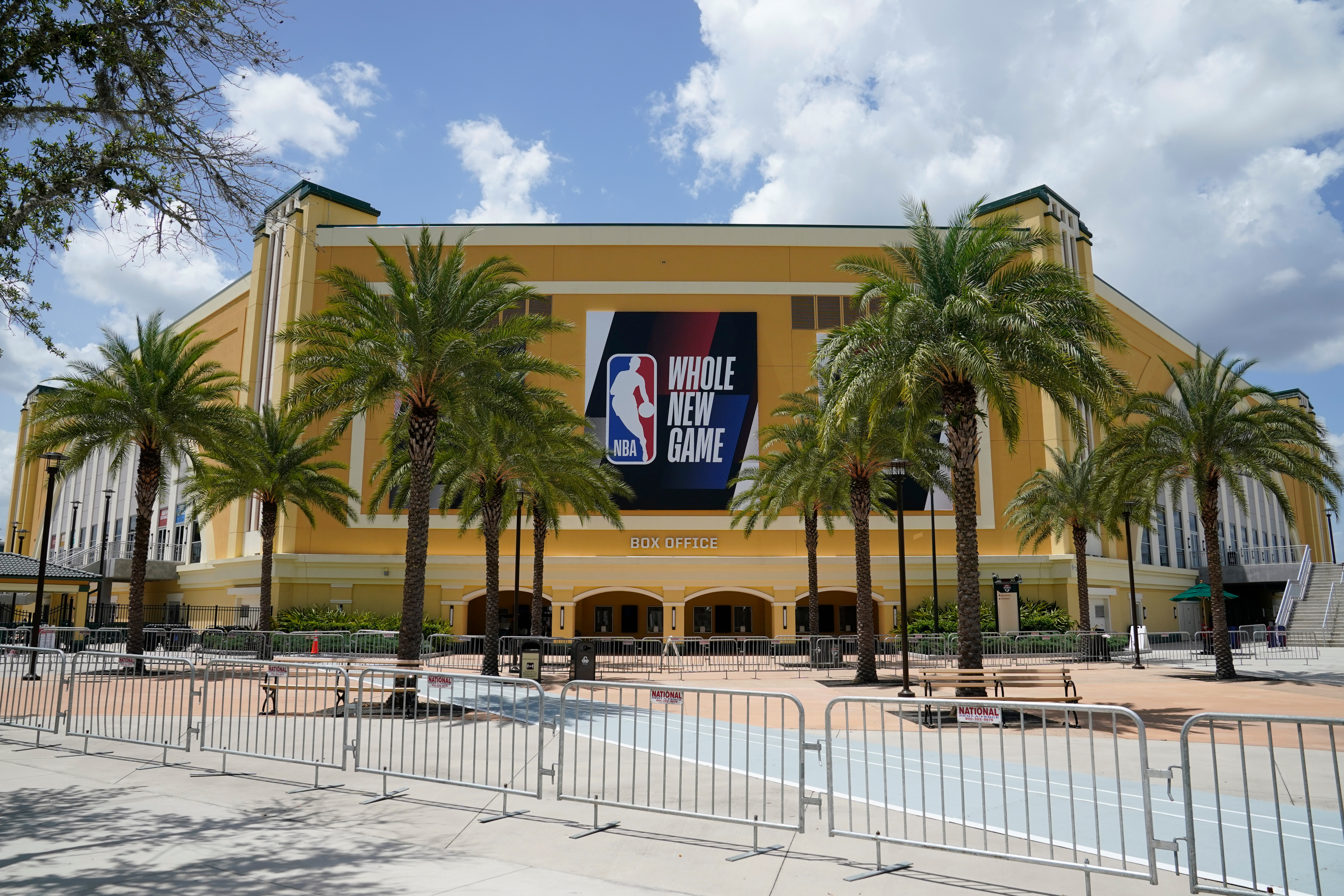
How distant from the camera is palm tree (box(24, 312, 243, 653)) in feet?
83.5

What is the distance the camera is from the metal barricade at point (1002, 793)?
6273mm

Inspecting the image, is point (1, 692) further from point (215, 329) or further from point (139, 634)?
point (215, 329)

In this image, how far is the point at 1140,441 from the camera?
27234mm

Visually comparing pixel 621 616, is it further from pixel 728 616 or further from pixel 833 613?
pixel 833 613

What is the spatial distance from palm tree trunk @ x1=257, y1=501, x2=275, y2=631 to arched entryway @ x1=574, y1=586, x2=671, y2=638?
52.4 ft

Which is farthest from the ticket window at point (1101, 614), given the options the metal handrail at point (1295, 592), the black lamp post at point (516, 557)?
the black lamp post at point (516, 557)

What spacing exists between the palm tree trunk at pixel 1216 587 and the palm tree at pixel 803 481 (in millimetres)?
10589

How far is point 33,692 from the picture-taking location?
12656mm

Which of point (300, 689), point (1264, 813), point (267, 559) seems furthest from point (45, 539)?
point (1264, 813)

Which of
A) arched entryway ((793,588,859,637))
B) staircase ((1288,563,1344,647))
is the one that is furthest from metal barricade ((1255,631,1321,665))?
arched entryway ((793,588,859,637))

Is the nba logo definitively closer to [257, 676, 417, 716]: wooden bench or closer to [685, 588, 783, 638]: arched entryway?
[685, 588, 783, 638]: arched entryway

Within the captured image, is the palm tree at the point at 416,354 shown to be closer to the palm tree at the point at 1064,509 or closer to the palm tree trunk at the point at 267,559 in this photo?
the palm tree trunk at the point at 267,559

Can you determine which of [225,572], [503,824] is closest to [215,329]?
[225,572]

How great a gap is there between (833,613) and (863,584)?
23.3m
